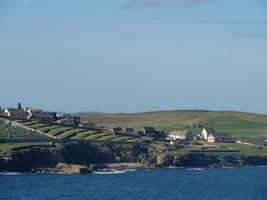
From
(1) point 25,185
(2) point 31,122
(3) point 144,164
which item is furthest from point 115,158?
(1) point 25,185

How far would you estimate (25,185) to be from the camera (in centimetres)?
8194

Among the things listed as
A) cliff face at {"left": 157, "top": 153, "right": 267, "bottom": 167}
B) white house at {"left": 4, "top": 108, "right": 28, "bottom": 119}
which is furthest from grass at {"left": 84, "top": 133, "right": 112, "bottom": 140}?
white house at {"left": 4, "top": 108, "right": 28, "bottom": 119}

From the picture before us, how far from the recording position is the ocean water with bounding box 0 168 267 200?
2894 inches

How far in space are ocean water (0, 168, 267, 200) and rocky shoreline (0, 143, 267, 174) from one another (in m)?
5.01

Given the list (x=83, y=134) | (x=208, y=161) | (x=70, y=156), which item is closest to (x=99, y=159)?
(x=70, y=156)

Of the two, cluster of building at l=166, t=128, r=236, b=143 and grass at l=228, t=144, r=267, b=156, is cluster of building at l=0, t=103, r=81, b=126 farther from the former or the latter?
grass at l=228, t=144, r=267, b=156

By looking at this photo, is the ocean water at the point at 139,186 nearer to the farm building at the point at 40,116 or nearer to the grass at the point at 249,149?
the grass at the point at 249,149

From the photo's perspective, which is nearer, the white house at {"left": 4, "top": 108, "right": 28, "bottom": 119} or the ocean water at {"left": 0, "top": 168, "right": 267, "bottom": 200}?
the ocean water at {"left": 0, "top": 168, "right": 267, "bottom": 200}

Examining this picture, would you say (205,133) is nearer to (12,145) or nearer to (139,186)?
(12,145)

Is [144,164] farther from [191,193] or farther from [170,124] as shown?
[170,124]

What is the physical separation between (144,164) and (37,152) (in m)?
16.3

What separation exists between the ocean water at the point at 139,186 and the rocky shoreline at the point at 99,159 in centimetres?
501

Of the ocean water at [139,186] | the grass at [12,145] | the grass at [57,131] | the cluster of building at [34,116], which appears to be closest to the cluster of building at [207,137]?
the cluster of building at [34,116]

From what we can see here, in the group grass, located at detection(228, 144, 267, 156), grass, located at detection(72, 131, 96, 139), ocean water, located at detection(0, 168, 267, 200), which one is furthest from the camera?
grass, located at detection(228, 144, 267, 156)
